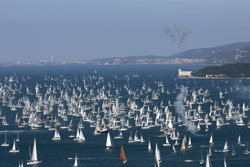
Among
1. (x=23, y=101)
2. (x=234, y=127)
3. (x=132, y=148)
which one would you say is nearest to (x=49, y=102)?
(x=23, y=101)

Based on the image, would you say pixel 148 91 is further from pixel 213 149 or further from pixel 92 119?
pixel 213 149

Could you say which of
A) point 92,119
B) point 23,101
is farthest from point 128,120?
point 23,101

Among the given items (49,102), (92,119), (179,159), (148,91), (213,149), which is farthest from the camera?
(148,91)

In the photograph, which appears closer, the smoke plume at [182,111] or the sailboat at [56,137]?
the sailboat at [56,137]

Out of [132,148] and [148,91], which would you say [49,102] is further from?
[132,148]

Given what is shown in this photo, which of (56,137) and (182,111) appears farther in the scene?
(182,111)

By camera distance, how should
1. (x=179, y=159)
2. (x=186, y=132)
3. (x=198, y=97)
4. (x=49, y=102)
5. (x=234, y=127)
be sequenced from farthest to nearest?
(x=198, y=97) < (x=49, y=102) < (x=234, y=127) < (x=186, y=132) < (x=179, y=159)

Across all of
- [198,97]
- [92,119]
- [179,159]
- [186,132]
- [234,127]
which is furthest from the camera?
[198,97]

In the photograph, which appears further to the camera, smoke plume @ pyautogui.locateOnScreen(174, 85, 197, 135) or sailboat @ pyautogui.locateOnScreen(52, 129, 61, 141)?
smoke plume @ pyautogui.locateOnScreen(174, 85, 197, 135)

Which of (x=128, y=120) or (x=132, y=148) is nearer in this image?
(x=132, y=148)
